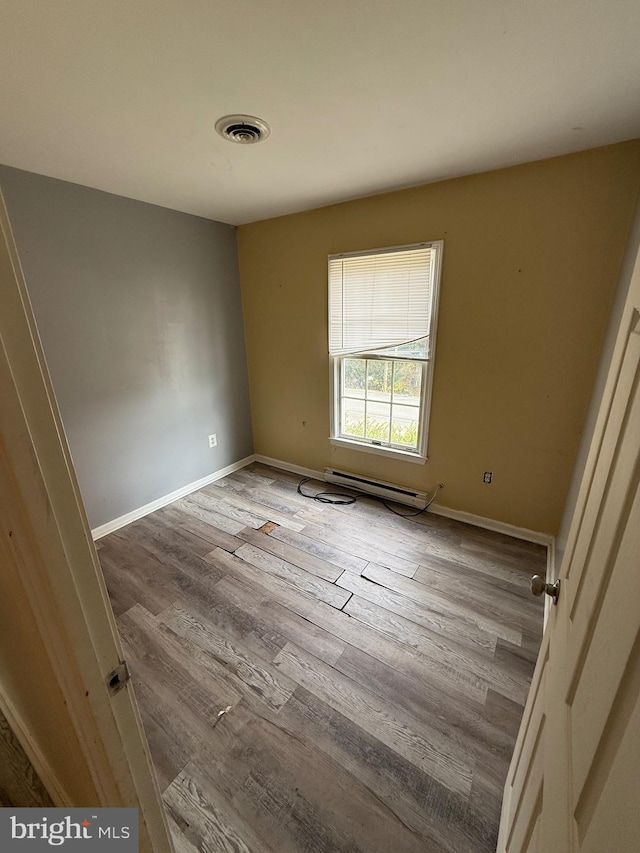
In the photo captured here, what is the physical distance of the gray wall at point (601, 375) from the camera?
156 centimetres

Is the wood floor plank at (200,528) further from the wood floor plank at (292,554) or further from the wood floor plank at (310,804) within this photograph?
the wood floor plank at (310,804)

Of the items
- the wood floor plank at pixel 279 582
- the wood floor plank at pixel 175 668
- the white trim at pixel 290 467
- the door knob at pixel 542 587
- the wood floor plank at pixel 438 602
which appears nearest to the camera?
the door knob at pixel 542 587

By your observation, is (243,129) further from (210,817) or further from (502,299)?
(210,817)

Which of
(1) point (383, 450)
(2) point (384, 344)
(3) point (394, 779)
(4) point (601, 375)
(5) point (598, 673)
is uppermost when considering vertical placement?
(2) point (384, 344)

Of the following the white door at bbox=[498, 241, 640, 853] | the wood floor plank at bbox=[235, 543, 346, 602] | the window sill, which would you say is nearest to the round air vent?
the white door at bbox=[498, 241, 640, 853]

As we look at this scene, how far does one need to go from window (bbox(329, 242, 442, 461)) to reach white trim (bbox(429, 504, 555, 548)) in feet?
1.51

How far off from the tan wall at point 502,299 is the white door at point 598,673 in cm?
149

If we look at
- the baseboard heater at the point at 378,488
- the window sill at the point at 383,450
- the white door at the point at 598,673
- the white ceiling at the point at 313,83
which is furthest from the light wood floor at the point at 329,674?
the white ceiling at the point at 313,83

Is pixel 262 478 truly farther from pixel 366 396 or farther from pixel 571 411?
pixel 571 411

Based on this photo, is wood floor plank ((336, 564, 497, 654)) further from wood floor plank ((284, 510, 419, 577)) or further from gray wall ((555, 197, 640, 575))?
gray wall ((555, 197, 640, 575))

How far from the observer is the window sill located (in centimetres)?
268

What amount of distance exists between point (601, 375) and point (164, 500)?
3.20 m

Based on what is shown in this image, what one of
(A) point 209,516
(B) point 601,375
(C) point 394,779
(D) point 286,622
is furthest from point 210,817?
(B) point 601,375

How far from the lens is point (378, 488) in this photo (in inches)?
114
